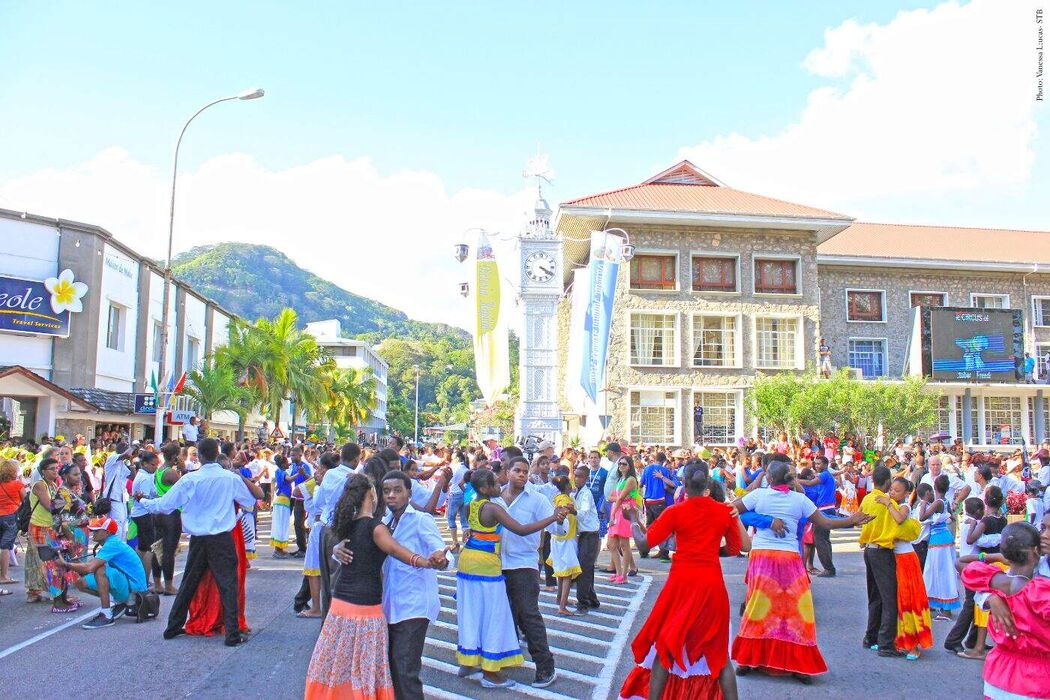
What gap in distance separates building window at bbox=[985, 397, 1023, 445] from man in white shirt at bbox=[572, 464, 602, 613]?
3529 centimetres

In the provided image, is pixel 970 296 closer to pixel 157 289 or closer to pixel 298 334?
pixel 298 334

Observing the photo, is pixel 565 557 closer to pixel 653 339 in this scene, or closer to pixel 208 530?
pixel 208 530

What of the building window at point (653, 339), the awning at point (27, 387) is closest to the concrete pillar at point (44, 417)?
the awning at point (27, 387)

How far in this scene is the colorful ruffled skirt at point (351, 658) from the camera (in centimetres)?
490

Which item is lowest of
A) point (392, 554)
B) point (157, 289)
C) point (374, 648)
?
point (374, 648)

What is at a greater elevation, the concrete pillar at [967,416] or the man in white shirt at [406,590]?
the concrete pillar at [967,416]

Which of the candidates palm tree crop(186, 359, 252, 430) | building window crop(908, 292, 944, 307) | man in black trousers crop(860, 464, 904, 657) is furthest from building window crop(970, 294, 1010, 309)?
man in black trousers crop(860, 464, 904, 657)

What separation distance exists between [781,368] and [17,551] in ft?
100.0

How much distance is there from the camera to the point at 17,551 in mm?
14453

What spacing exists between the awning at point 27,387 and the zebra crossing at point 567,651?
17.1 meters

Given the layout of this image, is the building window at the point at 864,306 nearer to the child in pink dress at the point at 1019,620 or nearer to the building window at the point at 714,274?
the building window at the point at 714,274

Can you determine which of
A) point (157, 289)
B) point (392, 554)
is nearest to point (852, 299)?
point (157, 289)

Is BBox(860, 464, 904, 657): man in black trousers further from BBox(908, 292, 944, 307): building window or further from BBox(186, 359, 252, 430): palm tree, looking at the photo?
BBox(908, 292, 944, 307): building window

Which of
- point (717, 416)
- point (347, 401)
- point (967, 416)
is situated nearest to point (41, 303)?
point (717, 416)
